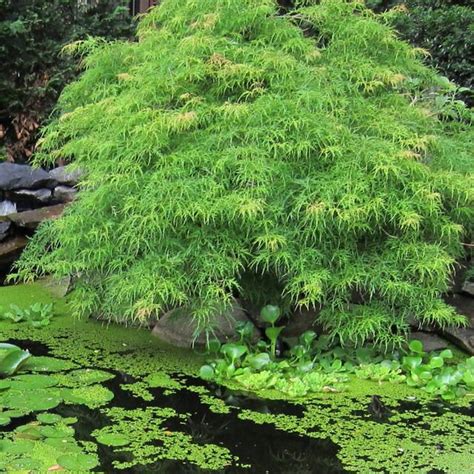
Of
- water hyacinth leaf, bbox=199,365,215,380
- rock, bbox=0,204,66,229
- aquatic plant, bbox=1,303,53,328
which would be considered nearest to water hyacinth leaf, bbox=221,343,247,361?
water hyacinth leaf, bbox=199,365,215,380

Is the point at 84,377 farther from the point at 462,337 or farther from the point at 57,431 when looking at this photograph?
the point at 462,337

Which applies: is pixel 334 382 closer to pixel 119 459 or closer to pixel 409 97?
pixel 119 459

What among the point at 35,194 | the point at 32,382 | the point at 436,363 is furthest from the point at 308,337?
the point at 35,194

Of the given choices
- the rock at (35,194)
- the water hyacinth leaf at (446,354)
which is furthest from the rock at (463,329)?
the rock at (35,194)

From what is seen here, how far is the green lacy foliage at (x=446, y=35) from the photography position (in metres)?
6.14

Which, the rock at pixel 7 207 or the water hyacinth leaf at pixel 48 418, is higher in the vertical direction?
the rock at pixel 7 207

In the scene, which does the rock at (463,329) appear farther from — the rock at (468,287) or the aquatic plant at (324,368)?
the aquatic plant at (324,368)

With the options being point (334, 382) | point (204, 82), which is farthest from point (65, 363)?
point (204, 82)

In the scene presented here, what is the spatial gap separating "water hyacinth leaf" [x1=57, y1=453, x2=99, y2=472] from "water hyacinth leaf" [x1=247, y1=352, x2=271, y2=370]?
1.08 metres

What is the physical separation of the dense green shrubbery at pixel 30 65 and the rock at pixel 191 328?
3079 millimetres

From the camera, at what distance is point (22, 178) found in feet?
19.0

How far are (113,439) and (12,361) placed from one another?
0.85 metres

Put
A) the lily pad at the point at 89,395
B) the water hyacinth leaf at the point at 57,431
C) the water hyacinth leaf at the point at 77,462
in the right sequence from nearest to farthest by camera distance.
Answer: the water hyacinth leaf at the point at 77,462 → the water hyacinth leaf at the point at 57,431 → the lily pad at the point at 89,395

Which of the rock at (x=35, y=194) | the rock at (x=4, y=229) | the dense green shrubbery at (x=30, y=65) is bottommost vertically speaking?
the rock at (x=4, y=229)
